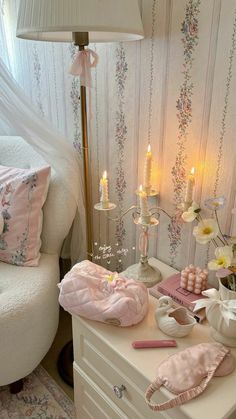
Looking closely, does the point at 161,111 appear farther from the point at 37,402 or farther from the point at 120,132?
the point at 37,402

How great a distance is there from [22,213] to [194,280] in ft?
2.50

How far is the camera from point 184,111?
1.09 meters

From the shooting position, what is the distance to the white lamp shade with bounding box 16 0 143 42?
0.88 meters

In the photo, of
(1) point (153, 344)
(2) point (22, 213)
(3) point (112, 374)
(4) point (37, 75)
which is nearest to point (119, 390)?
(3) point (112, 374)

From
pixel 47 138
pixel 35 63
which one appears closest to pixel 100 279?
pixel 47 138

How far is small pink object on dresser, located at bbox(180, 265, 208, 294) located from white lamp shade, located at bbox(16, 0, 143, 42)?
769mm

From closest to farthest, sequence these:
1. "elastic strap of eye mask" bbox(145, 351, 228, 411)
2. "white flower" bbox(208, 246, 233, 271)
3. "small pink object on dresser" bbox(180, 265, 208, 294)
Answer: "elastic strap of eye mask" bbox(145, 351, 228, 411) → "white flower" bbox(208, 246, 233, 271) → "small pink object on dresser" bbox(180, 265, 208, 294)

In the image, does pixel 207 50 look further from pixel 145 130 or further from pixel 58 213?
pixel 58 213

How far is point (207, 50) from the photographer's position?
0.97 m

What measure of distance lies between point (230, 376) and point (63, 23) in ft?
3.34

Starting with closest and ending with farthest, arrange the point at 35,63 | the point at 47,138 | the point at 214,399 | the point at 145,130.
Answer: the point at 214,399
the point at 145,130
the point at 47,138
the point at 35,63

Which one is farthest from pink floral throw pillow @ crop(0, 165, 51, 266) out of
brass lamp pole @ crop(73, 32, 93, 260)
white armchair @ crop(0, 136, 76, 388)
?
brass lamp pole @ crop(73, 32, 93, 260)

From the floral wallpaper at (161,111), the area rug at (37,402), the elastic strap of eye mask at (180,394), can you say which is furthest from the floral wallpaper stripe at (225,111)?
the area rug at (37,402)

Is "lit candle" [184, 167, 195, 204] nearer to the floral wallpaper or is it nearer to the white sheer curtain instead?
the floral wallpaper
